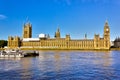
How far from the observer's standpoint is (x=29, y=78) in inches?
1085

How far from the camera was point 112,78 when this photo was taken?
27656 millimetres

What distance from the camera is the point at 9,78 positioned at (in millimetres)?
27219

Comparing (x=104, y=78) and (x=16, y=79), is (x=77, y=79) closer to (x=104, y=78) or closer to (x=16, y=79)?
(x=104, y=78)

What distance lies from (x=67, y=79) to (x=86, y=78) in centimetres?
220

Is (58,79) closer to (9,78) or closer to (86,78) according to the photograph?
(86,78)

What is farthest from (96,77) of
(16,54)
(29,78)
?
(16,54)

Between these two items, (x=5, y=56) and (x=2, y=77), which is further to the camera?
(x=5, y=56)

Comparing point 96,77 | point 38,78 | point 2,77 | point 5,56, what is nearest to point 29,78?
point 38,78

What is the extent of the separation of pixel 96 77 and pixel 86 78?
4.16 feet

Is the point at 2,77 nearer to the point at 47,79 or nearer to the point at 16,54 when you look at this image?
the point at 47,79

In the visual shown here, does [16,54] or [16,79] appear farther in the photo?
[16,54]

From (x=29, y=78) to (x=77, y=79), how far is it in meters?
5.10

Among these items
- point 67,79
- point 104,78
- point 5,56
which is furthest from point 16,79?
point 5,56

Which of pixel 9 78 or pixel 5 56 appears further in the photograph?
pixel 5 56
